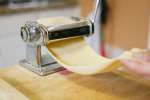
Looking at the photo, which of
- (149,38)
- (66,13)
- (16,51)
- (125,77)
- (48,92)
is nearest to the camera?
(48,92)

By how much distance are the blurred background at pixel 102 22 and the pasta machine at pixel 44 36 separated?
3.16ft

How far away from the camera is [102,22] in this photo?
6.73 feet

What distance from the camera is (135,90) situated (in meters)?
0.72

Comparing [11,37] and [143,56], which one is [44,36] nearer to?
[143,56]

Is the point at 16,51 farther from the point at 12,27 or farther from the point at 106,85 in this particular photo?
the point at 106,85

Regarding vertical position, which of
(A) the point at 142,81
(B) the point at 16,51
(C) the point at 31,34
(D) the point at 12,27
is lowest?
(B) the point at 16,51

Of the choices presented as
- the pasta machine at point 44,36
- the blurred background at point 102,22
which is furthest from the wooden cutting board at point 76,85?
the blurred background at point 102,22

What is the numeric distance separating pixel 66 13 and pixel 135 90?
1462 millimetres

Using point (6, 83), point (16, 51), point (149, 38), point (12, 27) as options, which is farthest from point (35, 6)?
point (6, 83)

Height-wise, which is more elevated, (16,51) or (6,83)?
(6,83)

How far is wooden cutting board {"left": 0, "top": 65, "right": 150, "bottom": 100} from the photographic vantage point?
2.24ft

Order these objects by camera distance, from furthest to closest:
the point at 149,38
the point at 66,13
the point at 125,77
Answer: the point at 66,13 < the point at 149,38 < the point at 125,77

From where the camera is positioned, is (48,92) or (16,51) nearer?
(48,92)

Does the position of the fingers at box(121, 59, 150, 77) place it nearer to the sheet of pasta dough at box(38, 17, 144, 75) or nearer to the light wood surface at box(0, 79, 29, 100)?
the sheet of pasta dough at box(38, 17, 144, 75)
